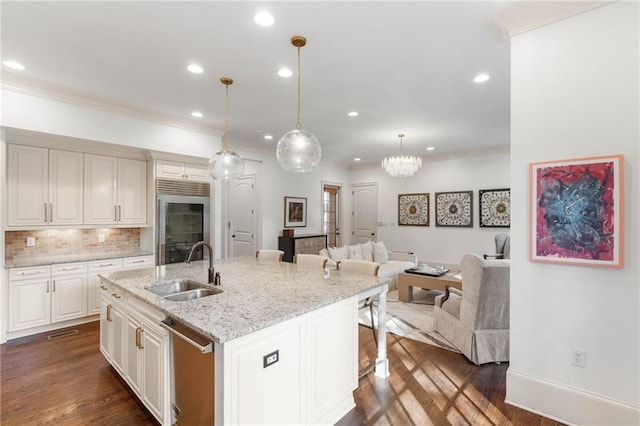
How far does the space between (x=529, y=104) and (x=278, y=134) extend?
13.2 ft

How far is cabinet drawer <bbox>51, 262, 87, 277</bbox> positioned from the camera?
3.75 meters

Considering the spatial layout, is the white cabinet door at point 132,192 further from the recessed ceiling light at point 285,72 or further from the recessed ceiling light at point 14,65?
the recessed ceiling light at point 285,72

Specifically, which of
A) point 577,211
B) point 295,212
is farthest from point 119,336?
point 295,212

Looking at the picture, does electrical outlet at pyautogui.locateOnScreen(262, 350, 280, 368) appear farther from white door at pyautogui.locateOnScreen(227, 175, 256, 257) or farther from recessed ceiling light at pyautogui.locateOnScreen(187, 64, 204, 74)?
white door at pyautogui.locateOnScreen(227, 175, 256, 257)

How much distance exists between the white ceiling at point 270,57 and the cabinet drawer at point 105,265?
2.10 metres

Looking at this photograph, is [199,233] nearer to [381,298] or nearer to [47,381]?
[47,381]

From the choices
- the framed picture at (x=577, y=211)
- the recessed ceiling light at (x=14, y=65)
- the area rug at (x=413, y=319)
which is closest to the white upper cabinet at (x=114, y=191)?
the recessed ceiling light at (x=14, y=65)

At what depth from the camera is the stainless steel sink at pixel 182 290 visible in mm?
2385

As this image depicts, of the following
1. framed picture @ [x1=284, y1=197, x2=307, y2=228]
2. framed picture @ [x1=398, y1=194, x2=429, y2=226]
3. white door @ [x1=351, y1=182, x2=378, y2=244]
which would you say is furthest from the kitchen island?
white door @ [x1=351, y1=182, x2=378, y2=244]

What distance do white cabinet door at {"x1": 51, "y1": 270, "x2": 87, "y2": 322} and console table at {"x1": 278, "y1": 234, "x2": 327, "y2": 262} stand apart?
3.66m

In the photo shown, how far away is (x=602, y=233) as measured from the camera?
1983 mm

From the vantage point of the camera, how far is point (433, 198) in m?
7.59

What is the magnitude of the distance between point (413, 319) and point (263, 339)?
3.03m

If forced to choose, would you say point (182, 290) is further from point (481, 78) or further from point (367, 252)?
point (367, 252)
